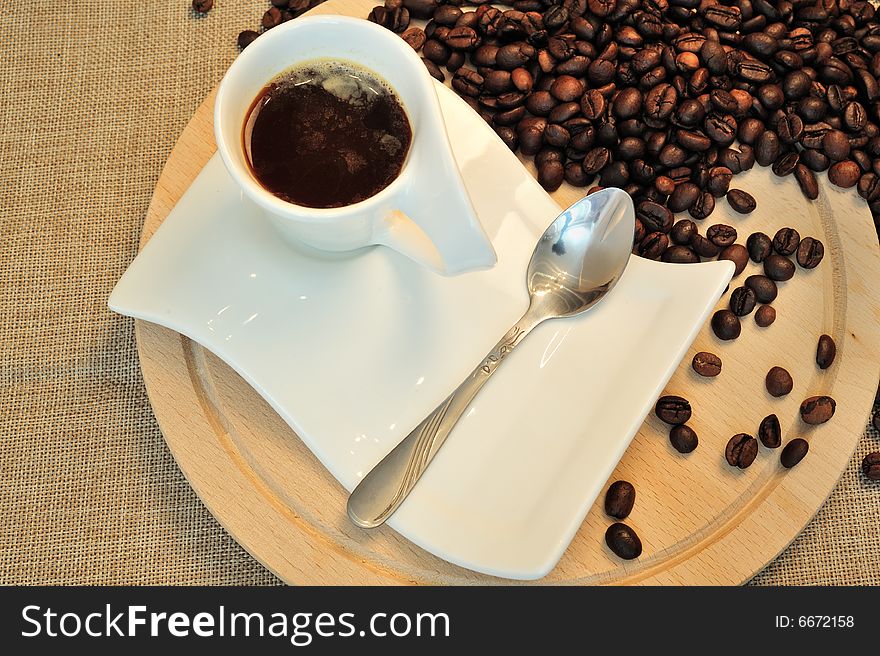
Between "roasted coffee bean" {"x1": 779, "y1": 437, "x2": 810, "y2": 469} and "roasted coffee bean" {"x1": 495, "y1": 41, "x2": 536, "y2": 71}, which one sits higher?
"roasted coffee bean" {"x1": 495, "y1": 41, "x2": 536, "y2": 71}

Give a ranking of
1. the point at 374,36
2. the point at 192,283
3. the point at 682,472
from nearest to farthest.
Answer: the point at 374,36 → the point at 192,283 → the point at 682,472

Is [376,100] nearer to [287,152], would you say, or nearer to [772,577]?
[287,152]

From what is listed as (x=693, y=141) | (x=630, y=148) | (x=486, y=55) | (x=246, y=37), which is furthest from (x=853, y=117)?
(x=246, y=37)

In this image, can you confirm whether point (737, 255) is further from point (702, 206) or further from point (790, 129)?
point (790, 129)

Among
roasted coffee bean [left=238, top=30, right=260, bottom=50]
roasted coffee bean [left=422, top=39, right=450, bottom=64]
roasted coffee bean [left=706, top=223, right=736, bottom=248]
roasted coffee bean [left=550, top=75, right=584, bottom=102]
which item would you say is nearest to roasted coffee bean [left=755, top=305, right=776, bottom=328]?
roasted coffee bean [left=706, top=223, right=736, bottom=248]

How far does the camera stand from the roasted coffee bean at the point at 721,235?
1.36 m

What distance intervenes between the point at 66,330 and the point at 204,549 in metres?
0.45

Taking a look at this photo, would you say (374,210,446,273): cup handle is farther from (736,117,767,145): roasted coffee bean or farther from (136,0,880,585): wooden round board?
(736,117,767,145): roasted coffee bean

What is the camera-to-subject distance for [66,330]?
1.46m

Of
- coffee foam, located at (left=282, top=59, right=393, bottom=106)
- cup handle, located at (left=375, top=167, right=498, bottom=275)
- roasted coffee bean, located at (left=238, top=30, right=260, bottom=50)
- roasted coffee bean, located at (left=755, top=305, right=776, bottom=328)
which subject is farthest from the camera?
roasted coffee bean, located at (left=238, top=30, right=260, bottom=50)

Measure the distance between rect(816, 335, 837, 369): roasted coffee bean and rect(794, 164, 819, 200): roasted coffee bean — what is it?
0.24 m

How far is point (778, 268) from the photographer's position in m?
1.35

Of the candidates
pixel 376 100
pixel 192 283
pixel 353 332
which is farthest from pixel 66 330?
pixel 376 100

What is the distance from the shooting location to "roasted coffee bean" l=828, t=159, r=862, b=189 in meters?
1.38
